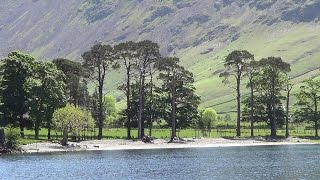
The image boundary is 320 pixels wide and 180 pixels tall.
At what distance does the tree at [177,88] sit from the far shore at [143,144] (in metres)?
7.10

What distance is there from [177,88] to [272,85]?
2423cm

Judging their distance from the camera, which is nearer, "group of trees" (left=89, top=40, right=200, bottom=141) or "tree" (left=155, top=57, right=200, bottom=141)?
"group of trees" (left=89, top=40, right=200, bottom=141)

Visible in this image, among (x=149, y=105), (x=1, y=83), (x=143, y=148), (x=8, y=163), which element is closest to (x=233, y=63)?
(x=149, y=105)

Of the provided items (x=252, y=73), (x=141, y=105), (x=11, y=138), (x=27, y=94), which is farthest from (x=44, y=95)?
(x=252, y=73)

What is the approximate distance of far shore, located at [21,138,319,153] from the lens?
359ft

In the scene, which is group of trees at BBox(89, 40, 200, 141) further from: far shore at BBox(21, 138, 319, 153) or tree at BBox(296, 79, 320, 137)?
tree at BBox(296, 79, 320, 137)

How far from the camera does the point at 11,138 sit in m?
103

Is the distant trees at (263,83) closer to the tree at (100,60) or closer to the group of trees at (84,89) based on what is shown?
the group of trees at (84,89)

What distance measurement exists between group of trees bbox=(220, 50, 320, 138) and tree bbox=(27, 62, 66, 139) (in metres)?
43.0

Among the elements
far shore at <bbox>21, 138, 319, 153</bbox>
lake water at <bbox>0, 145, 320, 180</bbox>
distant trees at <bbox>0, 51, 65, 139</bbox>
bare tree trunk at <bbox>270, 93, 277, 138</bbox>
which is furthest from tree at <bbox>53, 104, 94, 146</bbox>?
bare tree trunk at <bbox>270, 93, 277, 138</bbox>

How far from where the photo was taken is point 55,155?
98.2 metres

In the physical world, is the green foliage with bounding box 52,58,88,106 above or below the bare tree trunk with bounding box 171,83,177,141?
above

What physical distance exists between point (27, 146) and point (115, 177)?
4482 cm

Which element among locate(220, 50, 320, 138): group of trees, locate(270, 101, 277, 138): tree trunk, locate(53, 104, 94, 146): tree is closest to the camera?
locate(53, 104, 94, 146): tree
